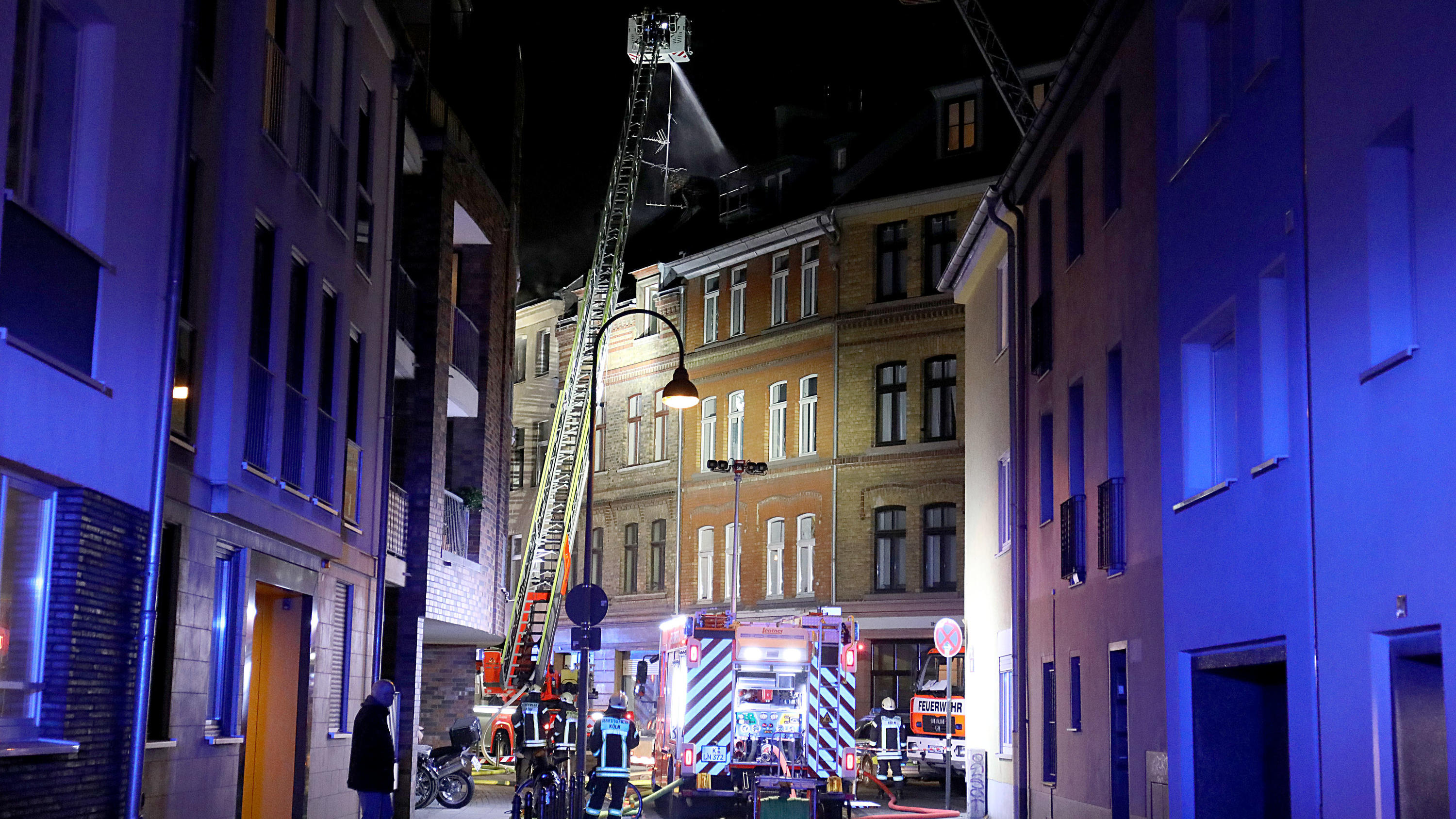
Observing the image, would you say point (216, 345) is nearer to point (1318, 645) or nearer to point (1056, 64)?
point (1318, 645)

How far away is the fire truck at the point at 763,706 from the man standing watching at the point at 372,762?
25.1 ft

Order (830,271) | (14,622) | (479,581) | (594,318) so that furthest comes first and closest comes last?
1. (594,318)
2. (830,271)
3. (479,581)
4. (14,622)

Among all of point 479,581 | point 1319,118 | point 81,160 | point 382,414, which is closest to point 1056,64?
point 479,581

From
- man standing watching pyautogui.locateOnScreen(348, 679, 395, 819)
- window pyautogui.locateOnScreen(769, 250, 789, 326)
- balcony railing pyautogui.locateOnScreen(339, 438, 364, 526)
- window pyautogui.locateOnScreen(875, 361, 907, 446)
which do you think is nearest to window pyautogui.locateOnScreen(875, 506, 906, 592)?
window pyautogui.locateOnScreen(875, 361, 907, 446)

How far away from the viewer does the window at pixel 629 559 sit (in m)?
47.6

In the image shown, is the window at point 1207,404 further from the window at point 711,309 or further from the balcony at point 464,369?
the window at point 711,309

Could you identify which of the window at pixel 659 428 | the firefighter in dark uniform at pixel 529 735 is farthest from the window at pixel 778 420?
the firefighter in dark uniform at pixel 529 735

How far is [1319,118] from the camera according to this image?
10922mm

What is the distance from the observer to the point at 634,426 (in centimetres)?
4844

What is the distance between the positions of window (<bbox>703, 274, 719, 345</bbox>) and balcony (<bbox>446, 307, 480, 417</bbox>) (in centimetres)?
1923

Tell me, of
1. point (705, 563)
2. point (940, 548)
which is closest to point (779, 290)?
point (705, 563)

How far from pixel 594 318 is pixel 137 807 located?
35547 mm

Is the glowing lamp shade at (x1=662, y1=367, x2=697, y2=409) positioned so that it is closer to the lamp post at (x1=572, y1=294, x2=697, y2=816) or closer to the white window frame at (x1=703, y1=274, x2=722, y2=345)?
the lamp post at (x1=572, y1=294, x2=697, y2=816)

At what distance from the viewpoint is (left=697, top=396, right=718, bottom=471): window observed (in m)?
45.2
